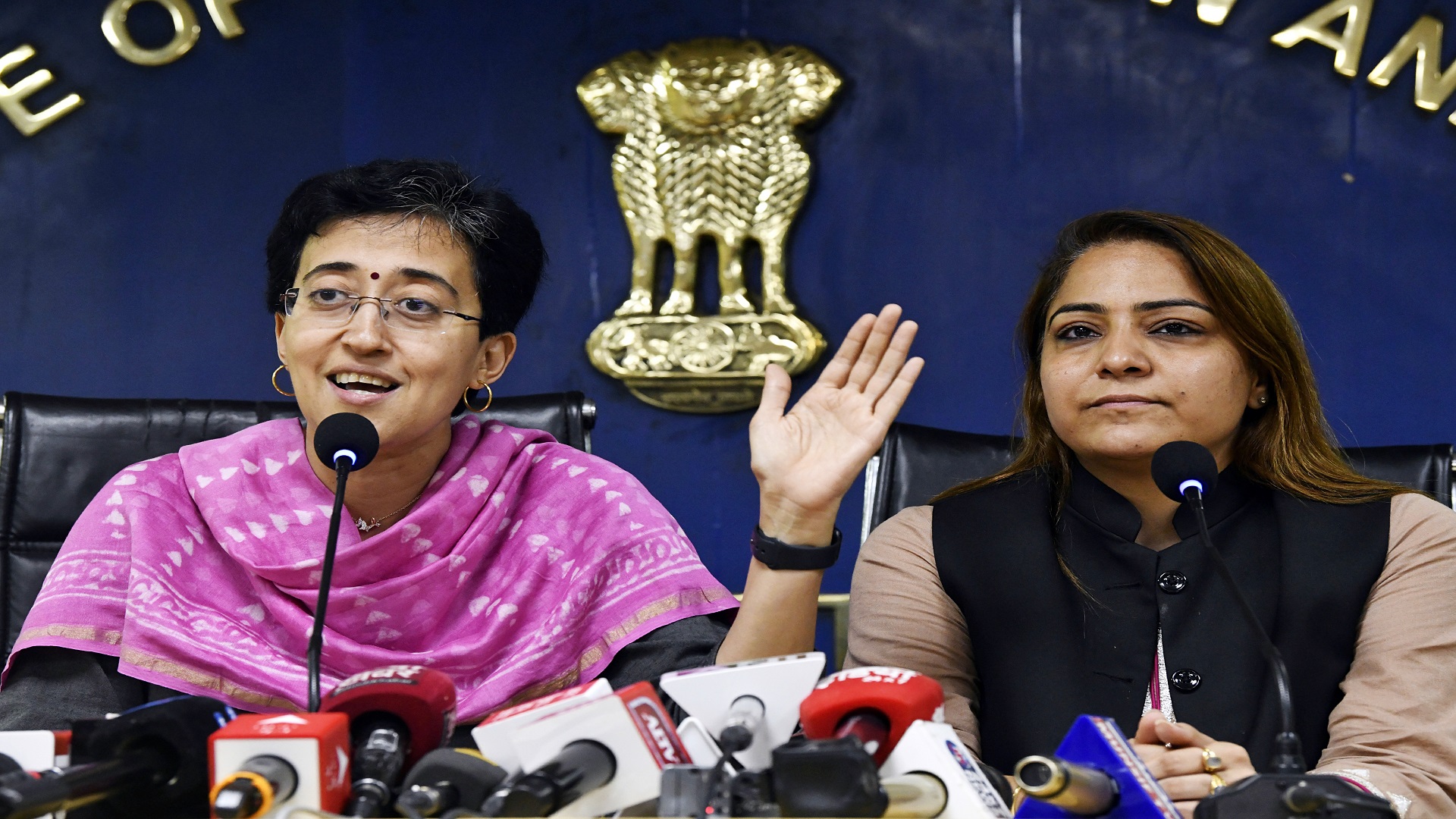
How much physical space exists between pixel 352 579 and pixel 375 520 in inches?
4.2

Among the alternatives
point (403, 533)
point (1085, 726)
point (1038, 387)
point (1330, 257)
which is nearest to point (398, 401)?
point (403, 533)

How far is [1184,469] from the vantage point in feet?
3.89

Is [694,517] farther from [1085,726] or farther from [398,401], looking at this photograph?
[1085,726]

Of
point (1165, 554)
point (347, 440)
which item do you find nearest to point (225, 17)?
point (347, 440)

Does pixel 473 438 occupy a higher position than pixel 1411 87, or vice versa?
pixel 1411 87

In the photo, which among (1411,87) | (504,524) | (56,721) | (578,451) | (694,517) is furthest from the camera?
(694,517)

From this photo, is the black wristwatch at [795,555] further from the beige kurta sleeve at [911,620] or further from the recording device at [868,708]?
the recording device at [868,708]

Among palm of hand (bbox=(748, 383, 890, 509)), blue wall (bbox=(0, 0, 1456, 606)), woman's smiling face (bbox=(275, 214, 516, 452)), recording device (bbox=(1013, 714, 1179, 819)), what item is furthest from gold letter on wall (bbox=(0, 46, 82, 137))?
recording device (bbox=(1013, 714, 1179, 819))

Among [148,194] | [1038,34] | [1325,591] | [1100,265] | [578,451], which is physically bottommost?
[1325,591]

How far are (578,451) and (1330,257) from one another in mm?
1635

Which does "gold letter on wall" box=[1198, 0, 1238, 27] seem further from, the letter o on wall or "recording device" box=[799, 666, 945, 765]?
"recording device" box=[799, 666, 945, 765]

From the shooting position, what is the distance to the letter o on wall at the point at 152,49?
2.92m

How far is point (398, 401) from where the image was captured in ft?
5.35

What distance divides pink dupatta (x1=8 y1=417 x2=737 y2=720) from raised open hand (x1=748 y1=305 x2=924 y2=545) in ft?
1.09
